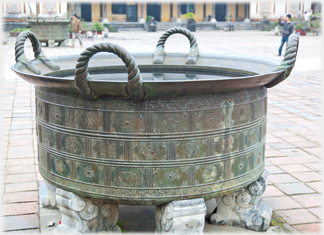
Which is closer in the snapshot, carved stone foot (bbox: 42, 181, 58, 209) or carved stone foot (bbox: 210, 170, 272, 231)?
carved stone foot (bbox: 210, 170, 272, 231)

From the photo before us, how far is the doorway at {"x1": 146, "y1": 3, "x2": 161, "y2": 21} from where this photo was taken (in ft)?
119

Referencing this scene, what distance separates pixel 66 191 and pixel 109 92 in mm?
702

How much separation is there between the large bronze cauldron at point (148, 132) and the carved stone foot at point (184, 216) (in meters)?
0.04

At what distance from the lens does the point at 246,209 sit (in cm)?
279

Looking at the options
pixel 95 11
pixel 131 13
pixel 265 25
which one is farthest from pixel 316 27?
pixel 95 11

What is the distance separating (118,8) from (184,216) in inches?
1373

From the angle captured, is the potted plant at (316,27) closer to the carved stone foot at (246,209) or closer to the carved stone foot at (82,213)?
the carved stone foot at (246,209)

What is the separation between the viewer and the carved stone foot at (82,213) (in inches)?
97.7

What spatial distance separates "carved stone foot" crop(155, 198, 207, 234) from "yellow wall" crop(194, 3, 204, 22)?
118ft

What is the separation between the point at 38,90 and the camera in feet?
8.56

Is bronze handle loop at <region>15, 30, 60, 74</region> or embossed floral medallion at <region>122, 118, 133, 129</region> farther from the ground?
bronze handle loop at <region>15, 30, 60, 74</region>

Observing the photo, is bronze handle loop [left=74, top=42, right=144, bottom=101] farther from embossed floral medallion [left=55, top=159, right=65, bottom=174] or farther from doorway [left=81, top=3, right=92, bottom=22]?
doorway [left=81, top=3, right=92, bottom=22]

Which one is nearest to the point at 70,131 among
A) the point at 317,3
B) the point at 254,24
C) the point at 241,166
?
the point at 241,166

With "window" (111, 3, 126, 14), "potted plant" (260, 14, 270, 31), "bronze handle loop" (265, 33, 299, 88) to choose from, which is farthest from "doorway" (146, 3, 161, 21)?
"bronze handle loop" (265, 33, 299, 88)
